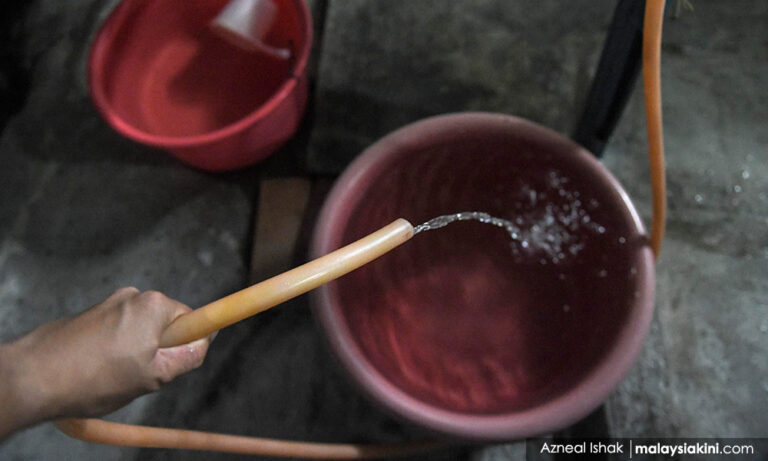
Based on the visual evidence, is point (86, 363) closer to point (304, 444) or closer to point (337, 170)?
point (304, 444)

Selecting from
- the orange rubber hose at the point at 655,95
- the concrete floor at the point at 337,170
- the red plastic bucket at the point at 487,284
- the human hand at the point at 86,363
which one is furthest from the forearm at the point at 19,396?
the orange rubber hose at the point at 655,95

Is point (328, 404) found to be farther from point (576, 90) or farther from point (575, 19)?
point (575, 19)

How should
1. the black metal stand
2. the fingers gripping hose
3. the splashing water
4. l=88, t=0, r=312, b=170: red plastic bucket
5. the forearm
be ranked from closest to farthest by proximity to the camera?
1. the forearm
2. the fingers gripping hose
3. the black metal stand
4. the splashing water
5. l=88, t=0, r=312, b=170: red plastic bucket

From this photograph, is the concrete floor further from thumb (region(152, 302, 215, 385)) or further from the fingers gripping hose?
thumb (region(152, 302, 215, 385))

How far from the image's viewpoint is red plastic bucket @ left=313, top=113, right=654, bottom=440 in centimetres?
69

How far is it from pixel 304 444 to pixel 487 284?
47 centimetres

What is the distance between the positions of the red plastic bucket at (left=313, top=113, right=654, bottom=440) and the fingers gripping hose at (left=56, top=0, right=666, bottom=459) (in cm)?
6

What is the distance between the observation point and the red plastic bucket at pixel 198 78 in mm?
1021

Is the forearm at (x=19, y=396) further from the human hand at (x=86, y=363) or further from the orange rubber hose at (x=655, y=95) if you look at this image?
the orange rubber hose at (x=655, y=95)

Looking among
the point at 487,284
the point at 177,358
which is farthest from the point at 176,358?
the point at 487,284

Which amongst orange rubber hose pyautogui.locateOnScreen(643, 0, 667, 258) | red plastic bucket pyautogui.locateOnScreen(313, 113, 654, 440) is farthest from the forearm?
orange rubber hose pyautogui.locateOnScreen(643, 0, 667, 258)

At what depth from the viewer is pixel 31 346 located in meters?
0.50

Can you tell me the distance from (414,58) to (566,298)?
72 cm

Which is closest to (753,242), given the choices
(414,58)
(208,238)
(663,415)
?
(663,415)
